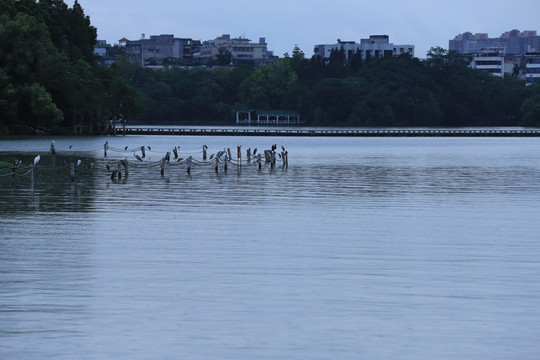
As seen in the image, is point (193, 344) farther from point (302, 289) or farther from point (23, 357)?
point (302, 289)

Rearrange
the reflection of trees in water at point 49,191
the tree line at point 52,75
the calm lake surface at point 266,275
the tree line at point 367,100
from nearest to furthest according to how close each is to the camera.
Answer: the calm lake surface at point 266,275 < the reflection of trees in water at point 49,191 < the tree line at point 52,75 < the tree line at point 367,100

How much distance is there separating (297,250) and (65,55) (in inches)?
3720

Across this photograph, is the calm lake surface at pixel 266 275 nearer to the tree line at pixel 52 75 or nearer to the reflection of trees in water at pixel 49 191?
the reflection of trees in water at pixel 49 191

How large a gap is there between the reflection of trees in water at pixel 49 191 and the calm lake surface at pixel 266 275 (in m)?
0.21

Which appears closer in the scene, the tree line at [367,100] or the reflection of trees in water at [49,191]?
the reflection of trees in water at [49,191]

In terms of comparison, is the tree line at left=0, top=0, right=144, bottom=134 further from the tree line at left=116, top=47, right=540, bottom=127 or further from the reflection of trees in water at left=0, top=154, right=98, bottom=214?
the tree line at left=116, top=47, right=540, bottom=127

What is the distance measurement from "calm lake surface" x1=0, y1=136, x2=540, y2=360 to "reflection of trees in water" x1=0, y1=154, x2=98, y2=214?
8.2 inches

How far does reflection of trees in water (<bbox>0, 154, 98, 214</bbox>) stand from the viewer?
36.2 metres

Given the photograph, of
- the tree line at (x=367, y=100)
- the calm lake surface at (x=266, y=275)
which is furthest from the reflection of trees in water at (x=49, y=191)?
the tree line at (x=367, y=100)

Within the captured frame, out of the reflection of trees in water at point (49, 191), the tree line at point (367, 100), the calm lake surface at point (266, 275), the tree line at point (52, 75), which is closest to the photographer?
the calm lake surface at point (266, 275)

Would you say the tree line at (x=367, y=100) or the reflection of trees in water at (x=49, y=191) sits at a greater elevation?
the tree line at (x=367, y=100)

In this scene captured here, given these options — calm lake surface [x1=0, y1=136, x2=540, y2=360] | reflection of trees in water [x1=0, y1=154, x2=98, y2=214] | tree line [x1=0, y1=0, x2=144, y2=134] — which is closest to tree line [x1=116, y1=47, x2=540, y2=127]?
tree line [x1=0, y1=0, x2=144, y2=134]

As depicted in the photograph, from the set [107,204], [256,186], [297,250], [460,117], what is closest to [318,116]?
[460,117]

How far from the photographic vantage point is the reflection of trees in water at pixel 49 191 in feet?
119
